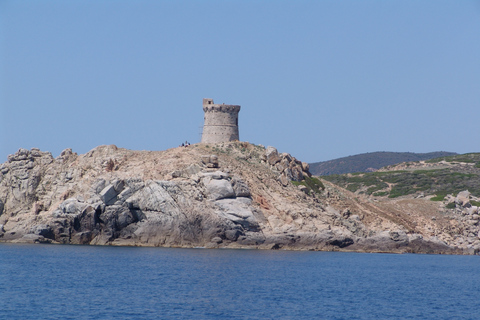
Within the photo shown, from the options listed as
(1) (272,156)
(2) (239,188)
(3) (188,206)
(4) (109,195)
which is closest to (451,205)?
(1) (272,156)

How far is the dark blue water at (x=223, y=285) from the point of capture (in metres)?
41.1

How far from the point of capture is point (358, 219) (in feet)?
279

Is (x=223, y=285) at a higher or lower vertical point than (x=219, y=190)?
lower

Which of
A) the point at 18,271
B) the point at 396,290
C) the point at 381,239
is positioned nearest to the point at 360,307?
the point at 396,290

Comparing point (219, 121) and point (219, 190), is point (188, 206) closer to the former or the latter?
point (219, 190)

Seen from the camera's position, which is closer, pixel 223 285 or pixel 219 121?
pixel 223 285

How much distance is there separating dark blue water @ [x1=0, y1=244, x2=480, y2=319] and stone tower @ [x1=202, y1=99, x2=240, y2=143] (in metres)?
25.3

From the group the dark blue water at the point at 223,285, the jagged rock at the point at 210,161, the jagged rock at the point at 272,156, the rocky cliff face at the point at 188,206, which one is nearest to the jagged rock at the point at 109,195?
the rocky cliff face at the point at 188,206

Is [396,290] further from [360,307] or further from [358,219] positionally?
[358,219]

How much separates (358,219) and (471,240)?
17347mm

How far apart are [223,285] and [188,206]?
2542 cm

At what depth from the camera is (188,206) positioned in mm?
75125

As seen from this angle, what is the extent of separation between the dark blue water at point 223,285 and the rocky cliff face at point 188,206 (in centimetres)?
291

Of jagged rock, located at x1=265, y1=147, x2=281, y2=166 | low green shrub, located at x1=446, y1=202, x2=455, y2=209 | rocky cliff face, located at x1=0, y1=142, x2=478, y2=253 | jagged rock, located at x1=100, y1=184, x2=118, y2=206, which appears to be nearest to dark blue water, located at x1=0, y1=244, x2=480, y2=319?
rocky cliff face, located at x1=0, y1=142, x2=478, y2=253
